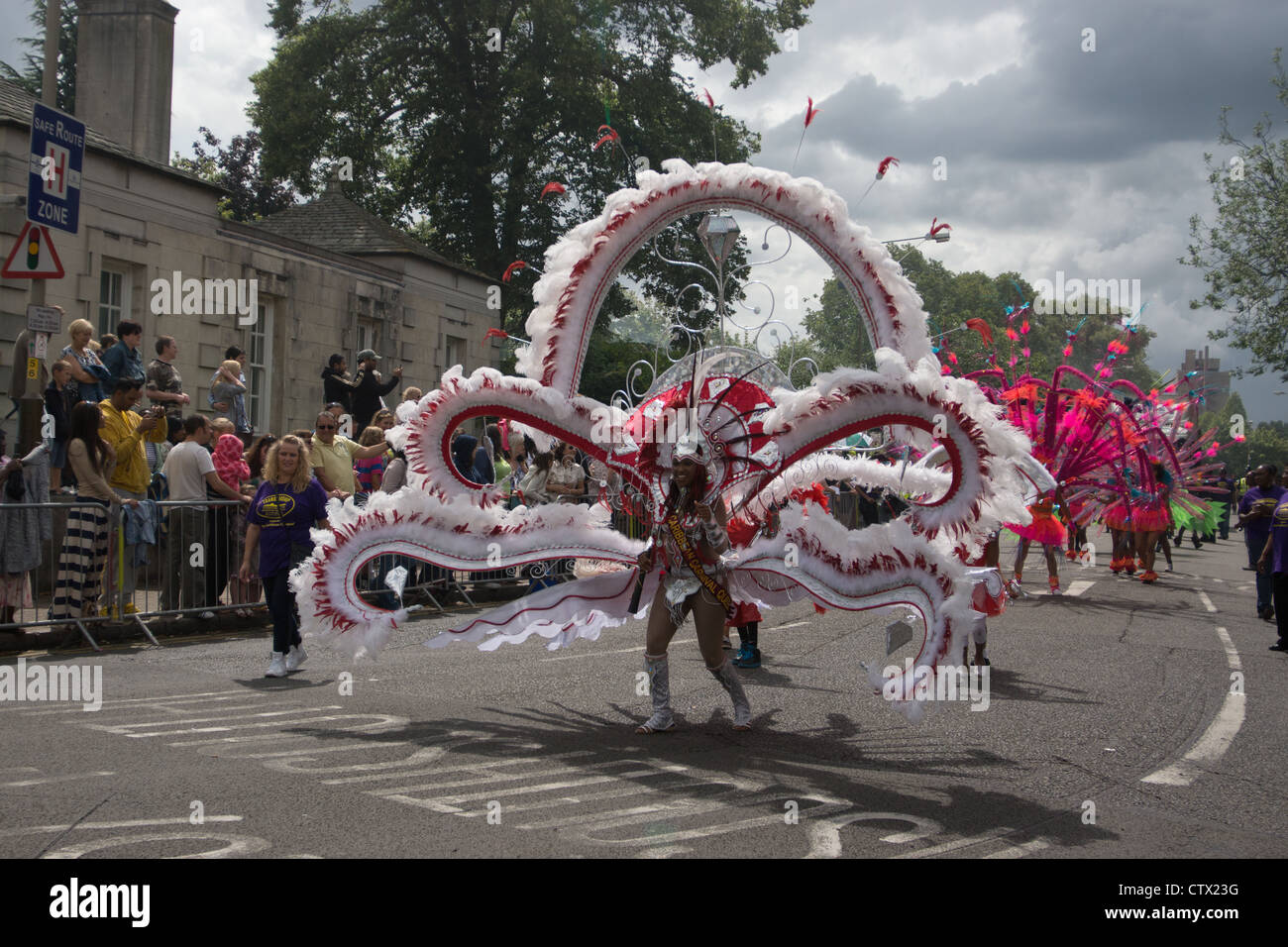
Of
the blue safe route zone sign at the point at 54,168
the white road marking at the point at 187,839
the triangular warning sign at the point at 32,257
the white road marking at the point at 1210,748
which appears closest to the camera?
the white road marking at the point at 187,839

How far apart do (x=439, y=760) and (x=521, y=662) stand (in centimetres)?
358

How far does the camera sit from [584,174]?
31.3 metres

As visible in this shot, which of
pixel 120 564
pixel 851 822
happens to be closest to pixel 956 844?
pixel 851 822

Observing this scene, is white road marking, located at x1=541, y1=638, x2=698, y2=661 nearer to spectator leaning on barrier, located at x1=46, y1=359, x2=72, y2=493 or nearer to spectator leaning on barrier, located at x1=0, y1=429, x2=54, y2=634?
spectator leaning on barrier, located at x1=0, y1=429, x2=54, y2=634

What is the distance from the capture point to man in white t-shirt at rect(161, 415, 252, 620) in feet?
36.1

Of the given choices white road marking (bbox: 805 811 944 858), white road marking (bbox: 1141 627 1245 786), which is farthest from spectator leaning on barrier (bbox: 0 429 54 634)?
white road marking (bbox: 1141 627 1245 786)

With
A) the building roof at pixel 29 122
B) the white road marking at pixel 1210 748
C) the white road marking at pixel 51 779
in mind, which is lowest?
the white road marking at pixel 1210 748

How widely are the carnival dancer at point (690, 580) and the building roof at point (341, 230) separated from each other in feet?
59.7

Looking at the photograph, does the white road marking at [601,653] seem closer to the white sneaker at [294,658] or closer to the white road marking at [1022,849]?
the white sneaker at [294,658]

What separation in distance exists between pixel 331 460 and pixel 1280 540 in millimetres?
10051

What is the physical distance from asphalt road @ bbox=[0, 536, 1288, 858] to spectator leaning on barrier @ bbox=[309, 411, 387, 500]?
7.32 feet

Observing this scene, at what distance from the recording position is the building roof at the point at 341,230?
24.7 meters

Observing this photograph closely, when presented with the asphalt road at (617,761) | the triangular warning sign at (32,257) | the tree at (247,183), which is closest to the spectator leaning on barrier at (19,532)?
the asphalt road at (617,761)

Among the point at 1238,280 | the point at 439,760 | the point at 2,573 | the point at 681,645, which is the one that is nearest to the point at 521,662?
the point at 681,645
